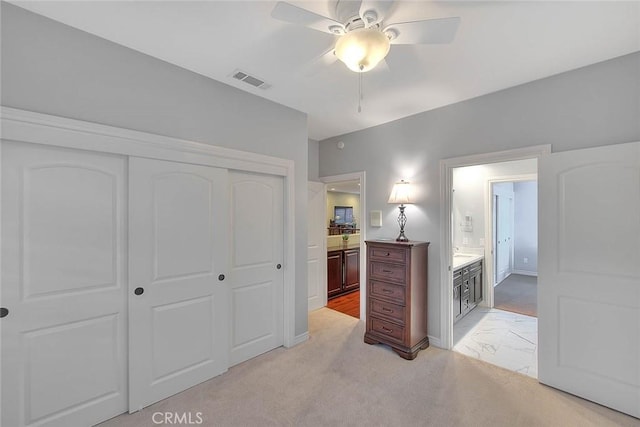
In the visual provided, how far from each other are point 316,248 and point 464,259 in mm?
2213

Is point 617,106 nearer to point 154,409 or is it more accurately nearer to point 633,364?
point 633,364

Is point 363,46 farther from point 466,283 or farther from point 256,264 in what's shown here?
point 466,283

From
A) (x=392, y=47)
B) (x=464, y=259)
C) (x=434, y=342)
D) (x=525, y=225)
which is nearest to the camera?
(x=392, y=47)

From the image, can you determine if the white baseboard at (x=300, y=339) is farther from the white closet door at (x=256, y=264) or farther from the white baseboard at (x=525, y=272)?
the white baseboard at (x=525, y=272)

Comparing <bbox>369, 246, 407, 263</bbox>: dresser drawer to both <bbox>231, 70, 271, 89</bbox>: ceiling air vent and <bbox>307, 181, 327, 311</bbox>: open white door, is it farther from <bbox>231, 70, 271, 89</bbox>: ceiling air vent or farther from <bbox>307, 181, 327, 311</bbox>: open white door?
A: <bbox>231, 70, 271, 89</bbox>: ceiling air vent

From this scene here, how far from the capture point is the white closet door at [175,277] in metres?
2.04

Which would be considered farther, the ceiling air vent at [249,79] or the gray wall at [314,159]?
the gray wall at [314,159]

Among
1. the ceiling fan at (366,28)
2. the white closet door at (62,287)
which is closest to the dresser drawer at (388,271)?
the ceiling fan at (366,28)

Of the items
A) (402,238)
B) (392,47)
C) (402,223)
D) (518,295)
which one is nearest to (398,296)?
(402,238)

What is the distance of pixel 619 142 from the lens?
6.73 feet

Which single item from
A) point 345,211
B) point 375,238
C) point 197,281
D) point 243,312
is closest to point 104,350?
point 197,281

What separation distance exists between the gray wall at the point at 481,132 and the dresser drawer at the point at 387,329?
47 cm

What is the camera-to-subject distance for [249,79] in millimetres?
2457

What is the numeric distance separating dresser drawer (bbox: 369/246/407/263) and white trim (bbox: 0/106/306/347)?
92 centimetres
